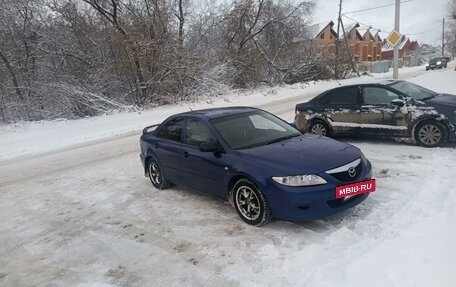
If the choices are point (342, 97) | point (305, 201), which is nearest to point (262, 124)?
point (305, 201)

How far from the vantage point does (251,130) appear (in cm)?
584

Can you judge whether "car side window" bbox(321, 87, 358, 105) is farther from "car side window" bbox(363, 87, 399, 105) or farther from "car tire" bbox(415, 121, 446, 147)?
"car tire" bbox(415, 121, 446, 147)

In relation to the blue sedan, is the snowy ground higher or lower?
lower

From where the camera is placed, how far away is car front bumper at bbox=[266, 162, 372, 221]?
14.8ft

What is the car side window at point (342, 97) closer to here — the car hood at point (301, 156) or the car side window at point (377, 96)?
the car side window at point (377, 96)

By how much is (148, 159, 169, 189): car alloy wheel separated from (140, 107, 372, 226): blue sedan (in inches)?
1.4

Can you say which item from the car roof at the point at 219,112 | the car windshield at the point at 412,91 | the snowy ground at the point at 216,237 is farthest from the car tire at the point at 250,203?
the car windshield at the point at 412,91

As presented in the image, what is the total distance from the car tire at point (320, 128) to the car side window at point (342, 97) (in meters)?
0.52

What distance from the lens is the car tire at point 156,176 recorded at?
6851mm

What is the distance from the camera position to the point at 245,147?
5344 millimetres

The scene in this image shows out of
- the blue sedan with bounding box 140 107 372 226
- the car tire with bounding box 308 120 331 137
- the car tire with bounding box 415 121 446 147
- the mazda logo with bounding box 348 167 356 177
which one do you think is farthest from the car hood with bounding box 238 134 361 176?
the car tire with bounding box 308 120 331 137

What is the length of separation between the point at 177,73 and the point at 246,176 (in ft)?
58.0

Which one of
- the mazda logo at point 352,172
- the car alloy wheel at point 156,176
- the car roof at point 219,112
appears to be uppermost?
the car roof at point 219,112

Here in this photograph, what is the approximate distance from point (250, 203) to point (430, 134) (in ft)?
16.6
